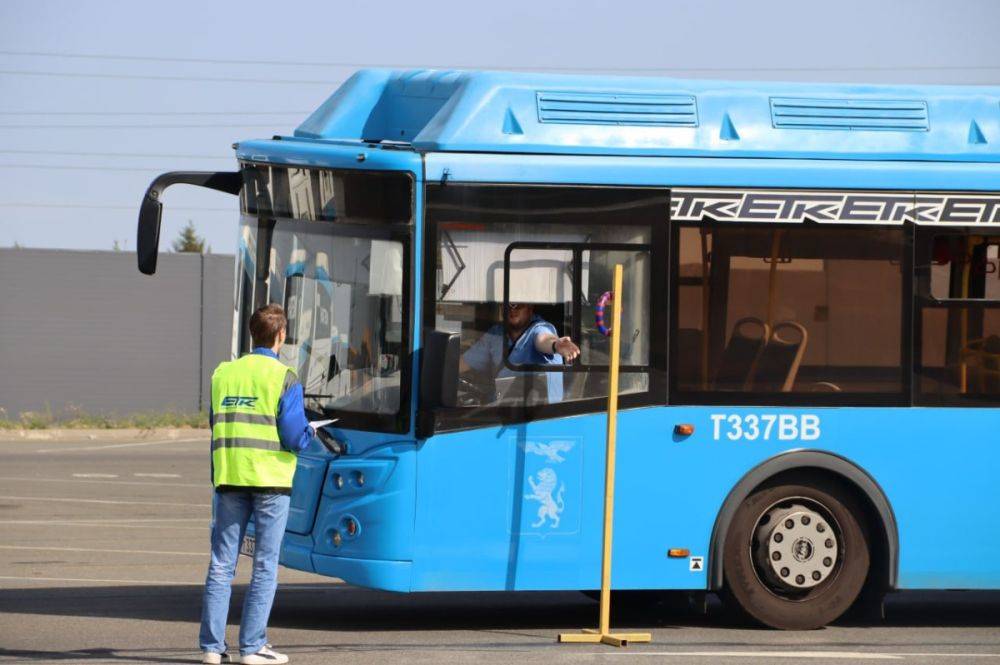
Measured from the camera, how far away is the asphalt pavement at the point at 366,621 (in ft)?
27.8

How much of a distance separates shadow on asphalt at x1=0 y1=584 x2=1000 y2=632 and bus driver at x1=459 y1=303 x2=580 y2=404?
164 centimetres

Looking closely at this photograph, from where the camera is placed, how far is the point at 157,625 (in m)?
9.27

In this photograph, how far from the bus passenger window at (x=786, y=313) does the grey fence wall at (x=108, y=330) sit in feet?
78.2

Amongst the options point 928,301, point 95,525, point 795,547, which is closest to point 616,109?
point 928,301

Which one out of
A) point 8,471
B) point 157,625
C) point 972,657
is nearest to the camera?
point 972,657

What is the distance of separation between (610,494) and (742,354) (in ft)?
4.00

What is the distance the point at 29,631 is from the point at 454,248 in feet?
10.7

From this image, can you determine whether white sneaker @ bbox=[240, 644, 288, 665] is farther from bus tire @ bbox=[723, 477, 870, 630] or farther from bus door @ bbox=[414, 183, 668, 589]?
bus tire @ bbox=[723, 477, 870, 630]

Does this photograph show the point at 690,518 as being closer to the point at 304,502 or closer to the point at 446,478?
the point at 446,478

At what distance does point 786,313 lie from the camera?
30.4ft

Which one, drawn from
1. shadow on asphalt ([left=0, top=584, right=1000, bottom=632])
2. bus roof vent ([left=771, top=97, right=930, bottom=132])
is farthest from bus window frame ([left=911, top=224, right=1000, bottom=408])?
shadow on asphalt ([left=0, top=584, right=1000, bottom=632])

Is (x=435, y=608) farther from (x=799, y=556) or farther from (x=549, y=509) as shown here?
(x=799, y=556)

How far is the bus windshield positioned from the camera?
8.82m

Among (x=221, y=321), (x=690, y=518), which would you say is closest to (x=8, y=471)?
(x=221, y=321)
